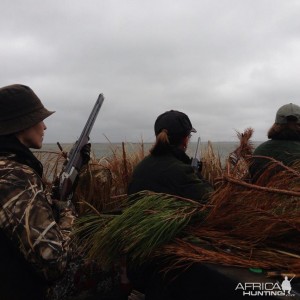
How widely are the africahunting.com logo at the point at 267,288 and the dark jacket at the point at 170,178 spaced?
3.35 ft

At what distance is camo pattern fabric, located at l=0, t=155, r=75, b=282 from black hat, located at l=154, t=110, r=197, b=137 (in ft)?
4.48

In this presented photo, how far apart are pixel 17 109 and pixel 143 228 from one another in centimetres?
99

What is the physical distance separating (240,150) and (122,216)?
1531mm

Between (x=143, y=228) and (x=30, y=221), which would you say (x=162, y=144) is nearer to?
(x=143, y=228)

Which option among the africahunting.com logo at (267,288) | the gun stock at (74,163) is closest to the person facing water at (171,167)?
the gun stock at (74,163)

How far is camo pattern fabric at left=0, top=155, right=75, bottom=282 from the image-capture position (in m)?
1.99

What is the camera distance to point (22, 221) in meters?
1.99

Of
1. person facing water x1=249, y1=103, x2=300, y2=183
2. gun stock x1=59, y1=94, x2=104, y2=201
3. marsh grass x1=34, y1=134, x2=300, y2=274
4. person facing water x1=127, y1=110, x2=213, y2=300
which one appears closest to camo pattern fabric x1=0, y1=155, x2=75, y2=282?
marsh grass x1=34, y1=134, x2=300, y2=274

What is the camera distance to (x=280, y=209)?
6.56 ft

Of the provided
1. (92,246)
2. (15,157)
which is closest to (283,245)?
(92,246)

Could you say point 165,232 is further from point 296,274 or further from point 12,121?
point 12,121

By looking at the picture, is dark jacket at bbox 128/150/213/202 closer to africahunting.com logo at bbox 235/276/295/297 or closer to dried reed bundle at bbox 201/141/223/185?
africahunting.com logo at bbox 235/276/295/297

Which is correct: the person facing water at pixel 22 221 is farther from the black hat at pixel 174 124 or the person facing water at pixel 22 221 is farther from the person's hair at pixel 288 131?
the person's hair at pixel 288 131

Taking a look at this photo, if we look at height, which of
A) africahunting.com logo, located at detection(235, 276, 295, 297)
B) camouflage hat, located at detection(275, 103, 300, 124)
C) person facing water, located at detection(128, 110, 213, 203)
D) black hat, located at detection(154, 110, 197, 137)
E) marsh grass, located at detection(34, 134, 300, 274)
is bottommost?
africahunting.com logo, located at detection(235, 276, 295, 297)
